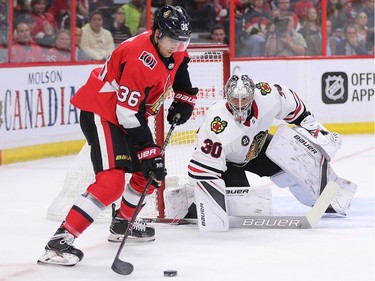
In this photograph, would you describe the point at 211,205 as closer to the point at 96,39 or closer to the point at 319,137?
the point at 319,137

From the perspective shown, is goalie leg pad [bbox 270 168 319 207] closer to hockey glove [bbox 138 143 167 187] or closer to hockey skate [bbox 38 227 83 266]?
hockey glove [bbox 138 143 167 187]

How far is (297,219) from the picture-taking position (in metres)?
4.84

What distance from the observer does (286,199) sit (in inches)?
225

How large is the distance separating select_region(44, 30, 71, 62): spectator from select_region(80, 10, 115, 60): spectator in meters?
0.16

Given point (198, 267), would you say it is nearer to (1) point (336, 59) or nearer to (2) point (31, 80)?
(2) point (31, 80)

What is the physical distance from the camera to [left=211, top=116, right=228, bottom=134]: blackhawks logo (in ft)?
15.6

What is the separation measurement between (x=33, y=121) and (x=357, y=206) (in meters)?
2.82

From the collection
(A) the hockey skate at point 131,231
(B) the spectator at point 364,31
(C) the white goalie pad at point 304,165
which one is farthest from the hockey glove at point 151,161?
(B) the spectator at point 364,31

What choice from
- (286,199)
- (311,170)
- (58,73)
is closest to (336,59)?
(58,73)

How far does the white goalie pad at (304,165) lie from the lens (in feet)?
16.3

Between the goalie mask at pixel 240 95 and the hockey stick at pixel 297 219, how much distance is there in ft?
1.63

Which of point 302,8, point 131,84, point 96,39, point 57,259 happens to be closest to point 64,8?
point 96,39

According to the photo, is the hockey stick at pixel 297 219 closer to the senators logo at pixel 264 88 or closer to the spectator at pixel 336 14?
the senators logo at pixel 264 88

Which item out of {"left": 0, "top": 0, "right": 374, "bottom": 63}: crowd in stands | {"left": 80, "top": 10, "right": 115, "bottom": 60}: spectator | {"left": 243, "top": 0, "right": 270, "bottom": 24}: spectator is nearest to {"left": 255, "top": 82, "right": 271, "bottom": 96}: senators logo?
{"left": 0, "top": 0, "right": 374, "bottom": 63}: crowd in stands
